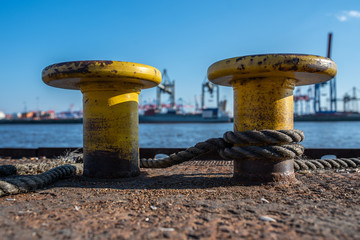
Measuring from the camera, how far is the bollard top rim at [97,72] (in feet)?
7.71

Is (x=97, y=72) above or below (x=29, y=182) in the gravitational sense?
above

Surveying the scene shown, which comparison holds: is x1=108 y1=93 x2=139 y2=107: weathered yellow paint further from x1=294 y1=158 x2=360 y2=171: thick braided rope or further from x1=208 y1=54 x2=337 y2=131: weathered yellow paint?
x1=294 y1=158 x2=360 y2=171: thick braided rope

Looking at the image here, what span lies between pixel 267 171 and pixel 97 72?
160 centimetres

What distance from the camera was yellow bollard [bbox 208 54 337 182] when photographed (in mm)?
2150

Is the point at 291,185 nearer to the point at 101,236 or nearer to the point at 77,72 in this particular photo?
the point at 101,236

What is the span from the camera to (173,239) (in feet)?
4.01

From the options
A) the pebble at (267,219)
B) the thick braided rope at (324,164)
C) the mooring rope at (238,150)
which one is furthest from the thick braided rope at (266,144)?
the pebble at (267,219)

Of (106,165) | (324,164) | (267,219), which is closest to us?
(267,219)

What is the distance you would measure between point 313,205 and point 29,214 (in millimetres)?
1623

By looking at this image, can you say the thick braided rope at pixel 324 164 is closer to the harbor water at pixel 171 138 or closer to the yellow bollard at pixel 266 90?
the yellow bollard at pixel 266 90

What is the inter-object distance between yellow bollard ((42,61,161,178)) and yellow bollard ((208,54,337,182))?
2.67 feet

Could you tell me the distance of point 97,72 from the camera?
2352 mm

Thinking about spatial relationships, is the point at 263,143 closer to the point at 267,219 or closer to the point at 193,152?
the point at 193,152

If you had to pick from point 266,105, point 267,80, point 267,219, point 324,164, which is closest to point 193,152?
point 266,105
